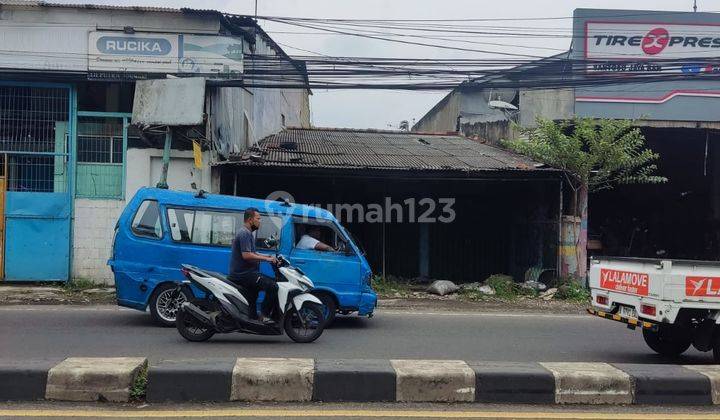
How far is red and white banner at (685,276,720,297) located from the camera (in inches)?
260

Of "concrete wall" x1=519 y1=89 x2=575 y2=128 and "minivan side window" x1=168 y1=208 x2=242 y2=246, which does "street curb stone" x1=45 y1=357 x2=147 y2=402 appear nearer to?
"minivan side window" x1=168 y1=208 x2=242 y2=246

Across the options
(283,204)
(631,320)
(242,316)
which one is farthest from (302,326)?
(631,320)

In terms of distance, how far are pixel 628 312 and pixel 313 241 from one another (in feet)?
13.9

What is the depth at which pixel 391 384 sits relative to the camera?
5324mm

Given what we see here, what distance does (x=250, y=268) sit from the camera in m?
7.55

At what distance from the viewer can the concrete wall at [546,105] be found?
54.9 feet

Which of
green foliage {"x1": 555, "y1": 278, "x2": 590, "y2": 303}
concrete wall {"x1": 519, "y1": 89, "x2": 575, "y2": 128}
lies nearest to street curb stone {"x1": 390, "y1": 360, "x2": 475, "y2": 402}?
green foliage {"x1": 555, "y1": 278, "x2": 590, "y2": 303}

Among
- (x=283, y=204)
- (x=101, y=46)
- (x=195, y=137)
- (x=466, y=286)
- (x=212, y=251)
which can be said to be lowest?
(x=466, y=286)

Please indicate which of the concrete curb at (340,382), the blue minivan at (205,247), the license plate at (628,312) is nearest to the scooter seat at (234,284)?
the blue minivan at (205,247)

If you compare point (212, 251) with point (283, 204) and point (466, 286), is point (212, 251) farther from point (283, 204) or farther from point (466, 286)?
point (466, 286)

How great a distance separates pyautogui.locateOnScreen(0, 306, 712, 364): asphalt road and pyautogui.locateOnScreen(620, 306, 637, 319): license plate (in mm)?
605

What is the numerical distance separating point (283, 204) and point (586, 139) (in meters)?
7.50

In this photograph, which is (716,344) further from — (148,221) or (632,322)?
(148,221)

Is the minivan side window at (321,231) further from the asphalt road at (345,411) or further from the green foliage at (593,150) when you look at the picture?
the green foliage at (593,150)
